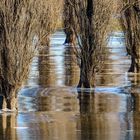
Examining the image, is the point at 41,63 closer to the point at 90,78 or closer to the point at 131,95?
the point at 90,78

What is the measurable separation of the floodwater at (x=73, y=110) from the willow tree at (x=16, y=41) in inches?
26.0

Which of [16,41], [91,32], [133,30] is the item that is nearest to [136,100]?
[91,32]

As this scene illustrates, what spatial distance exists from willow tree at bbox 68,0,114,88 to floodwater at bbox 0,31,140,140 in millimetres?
630

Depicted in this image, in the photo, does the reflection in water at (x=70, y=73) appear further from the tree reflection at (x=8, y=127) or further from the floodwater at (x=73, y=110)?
the tree reflection at (x=8, y=127)

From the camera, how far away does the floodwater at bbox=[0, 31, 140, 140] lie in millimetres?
9703

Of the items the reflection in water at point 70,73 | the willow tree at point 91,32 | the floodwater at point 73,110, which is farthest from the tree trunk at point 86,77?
the reflection in water at point 70,73

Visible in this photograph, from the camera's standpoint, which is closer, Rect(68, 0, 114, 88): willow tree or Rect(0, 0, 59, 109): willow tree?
Rect(0, 0, 59, 109): willow tree

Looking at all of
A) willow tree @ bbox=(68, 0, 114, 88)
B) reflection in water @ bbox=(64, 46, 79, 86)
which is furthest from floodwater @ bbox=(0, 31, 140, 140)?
willow tree @ bbox=(68, 0, 114, 88)

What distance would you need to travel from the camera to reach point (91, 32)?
16328mm

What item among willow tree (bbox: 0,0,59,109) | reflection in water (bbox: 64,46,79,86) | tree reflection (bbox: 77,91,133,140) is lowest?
tree reflection (bbox: 77,91,133,140)

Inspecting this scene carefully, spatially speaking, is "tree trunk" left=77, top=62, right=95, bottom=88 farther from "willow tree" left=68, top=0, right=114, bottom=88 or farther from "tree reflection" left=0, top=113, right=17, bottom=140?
"tree reflection" left=0, top=113, right=17, bottom=140

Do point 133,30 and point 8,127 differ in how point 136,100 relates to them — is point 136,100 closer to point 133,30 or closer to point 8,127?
point 8,127

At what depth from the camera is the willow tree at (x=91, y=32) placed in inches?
636

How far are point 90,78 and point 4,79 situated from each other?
16.2 ft
